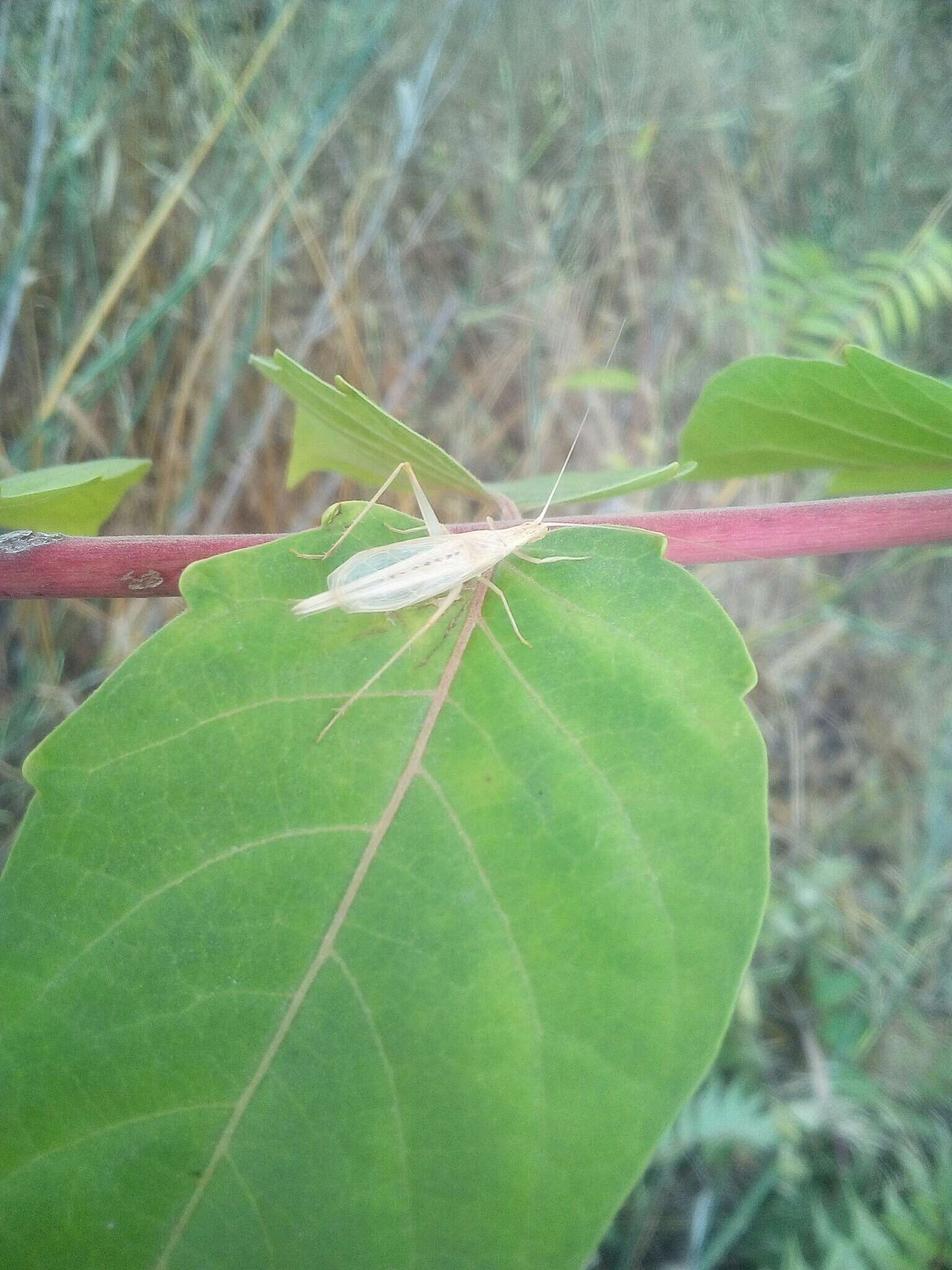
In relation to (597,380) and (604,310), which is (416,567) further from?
(604,310)

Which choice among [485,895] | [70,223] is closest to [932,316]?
[70,223]

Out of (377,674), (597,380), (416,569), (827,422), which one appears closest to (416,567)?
(416,569)

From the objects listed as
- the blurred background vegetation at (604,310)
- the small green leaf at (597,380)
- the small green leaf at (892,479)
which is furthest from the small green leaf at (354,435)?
the small green leaf at (597,380)

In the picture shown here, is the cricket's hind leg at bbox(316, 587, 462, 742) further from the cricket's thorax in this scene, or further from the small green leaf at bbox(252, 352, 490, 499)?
the small green leaf at bbox(252, 352, 490, 499)

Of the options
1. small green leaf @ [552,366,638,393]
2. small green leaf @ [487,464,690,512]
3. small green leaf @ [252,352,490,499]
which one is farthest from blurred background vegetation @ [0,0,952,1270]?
small green leaf @ [487,464,690,512]

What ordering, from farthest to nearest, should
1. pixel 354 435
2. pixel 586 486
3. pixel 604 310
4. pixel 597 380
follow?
pixel 604 310, pixel 597 380, pixel 586 486, pixel 354 435

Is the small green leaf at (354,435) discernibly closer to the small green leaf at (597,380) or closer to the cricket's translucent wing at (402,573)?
the cricket's translucent wing at (402,573)
